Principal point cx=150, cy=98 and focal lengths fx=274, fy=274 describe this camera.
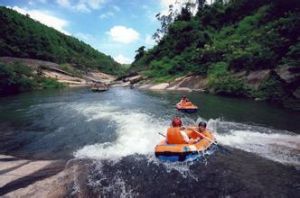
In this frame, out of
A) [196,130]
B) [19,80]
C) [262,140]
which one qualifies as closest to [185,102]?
[262,140]

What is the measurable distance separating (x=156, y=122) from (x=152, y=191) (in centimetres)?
1084

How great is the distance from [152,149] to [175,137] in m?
2.11

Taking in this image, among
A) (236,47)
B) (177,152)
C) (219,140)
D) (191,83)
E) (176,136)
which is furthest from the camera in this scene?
(191,83)

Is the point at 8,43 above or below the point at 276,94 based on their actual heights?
above

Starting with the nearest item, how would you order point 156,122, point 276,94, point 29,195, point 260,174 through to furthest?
point 29,195
point 260,174
point 156,122
point 276,94

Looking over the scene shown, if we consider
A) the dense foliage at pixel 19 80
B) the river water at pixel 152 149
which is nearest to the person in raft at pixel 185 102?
the river water at pixel 152 149

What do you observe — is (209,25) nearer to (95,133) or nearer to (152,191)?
(95,133)

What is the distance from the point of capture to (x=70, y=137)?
16.1m

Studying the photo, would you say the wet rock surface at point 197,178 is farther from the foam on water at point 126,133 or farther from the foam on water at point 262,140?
the foam on water at point 126,133

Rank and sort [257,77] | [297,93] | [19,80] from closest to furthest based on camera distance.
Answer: [297,93] → [257,77] → [19,80]

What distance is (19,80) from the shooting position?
49250 millimetres

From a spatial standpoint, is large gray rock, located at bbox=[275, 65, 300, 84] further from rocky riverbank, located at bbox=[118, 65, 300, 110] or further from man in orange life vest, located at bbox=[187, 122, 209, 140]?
man in orange life vest, located at bbox=[187, 122, 209, 140]

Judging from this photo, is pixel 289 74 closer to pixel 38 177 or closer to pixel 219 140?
pixel 219 140

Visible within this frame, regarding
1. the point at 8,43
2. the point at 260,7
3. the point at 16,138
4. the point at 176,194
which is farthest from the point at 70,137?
the point at 8,43
